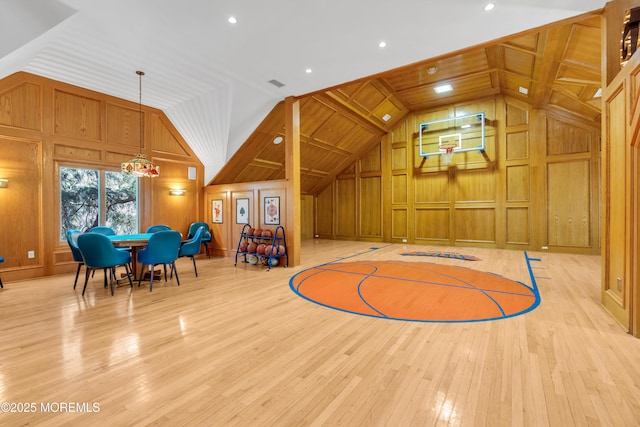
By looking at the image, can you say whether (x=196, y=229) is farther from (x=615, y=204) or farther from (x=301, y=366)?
(x=615, y=204)

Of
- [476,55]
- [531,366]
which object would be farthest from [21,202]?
[476,55]

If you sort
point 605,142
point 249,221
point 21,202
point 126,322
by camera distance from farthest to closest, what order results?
point 249,221, point 21,202, point 605,142, point 126,322

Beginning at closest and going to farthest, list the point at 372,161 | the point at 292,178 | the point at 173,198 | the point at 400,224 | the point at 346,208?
the point at 292,178 → the point at 173,198 → the point at 400,224 → the point at 372,161 → the point at 346,208

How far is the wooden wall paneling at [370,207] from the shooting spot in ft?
35.5

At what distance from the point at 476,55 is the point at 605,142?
391cm

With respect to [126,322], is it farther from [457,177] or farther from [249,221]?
[457,177]

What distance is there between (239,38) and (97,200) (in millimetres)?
4907

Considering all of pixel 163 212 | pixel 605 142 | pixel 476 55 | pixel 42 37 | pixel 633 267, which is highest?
pixel 476 55

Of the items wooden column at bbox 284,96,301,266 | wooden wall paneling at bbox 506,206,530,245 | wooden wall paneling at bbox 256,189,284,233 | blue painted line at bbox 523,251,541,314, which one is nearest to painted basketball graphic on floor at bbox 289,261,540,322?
blue painted line at bbox 523,251,541,314

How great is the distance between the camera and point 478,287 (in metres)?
4.39

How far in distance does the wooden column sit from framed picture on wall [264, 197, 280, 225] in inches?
12.3

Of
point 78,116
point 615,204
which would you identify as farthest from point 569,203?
point 78,116

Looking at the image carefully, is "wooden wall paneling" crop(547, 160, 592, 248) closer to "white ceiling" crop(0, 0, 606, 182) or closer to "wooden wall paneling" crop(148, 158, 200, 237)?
"white ceiling" crop(0, 0, 606, 182)

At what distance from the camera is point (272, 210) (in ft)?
21.5
